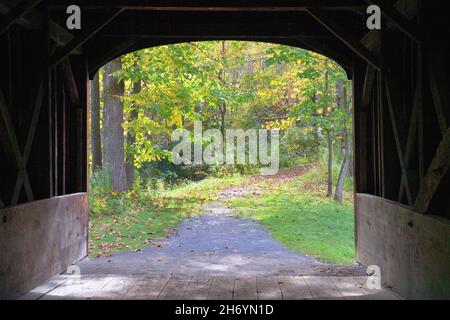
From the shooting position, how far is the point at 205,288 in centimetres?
696

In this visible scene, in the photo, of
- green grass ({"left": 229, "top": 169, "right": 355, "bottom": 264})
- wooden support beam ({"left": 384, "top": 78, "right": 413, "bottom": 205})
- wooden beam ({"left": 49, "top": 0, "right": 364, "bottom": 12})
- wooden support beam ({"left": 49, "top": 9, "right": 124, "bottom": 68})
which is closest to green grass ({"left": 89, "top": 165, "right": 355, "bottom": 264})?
green grass ({"left": 229, "top": 169, "right": 355, "bottom": 264})

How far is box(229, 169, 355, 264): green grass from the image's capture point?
1245 centimetres

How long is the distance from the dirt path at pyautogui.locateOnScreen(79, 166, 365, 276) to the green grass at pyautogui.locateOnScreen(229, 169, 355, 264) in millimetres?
528

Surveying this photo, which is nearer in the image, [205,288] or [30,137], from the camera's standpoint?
[205,288]

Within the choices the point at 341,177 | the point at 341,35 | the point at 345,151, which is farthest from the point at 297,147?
the point at 341,35

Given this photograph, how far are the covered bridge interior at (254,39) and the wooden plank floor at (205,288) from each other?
0.35 metres

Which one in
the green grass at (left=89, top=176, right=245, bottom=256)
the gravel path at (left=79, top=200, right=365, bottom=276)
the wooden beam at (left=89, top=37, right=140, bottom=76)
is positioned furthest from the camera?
the green grass at (left=89, top=176, right=245, bottom=256)

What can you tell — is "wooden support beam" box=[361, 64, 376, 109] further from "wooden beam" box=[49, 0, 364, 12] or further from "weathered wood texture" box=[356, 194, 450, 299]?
"weathered wood texture" box=[356, 194, 450, 299]

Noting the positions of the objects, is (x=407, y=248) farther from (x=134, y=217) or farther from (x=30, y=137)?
(x=134, y=217)

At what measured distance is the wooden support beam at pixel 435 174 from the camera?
532 cm

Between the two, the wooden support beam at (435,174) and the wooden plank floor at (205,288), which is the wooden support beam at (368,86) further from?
the wooden support beam at (435,174)

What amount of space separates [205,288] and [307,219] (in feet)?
33.2
